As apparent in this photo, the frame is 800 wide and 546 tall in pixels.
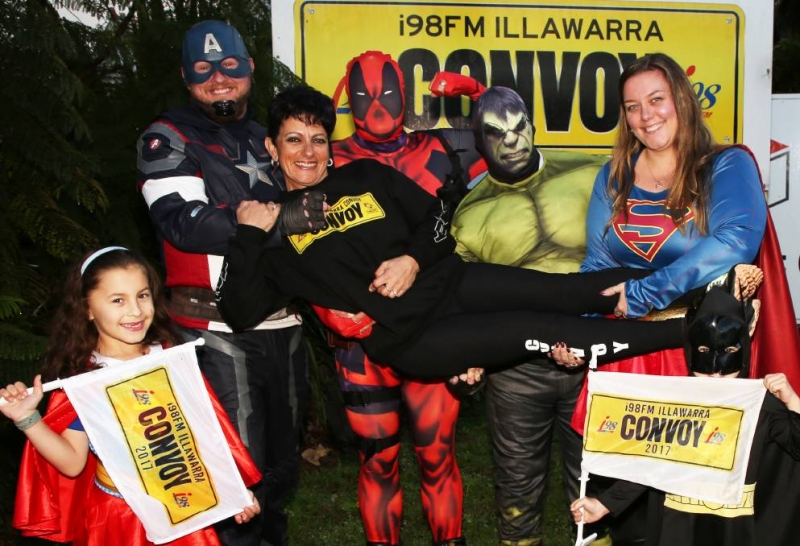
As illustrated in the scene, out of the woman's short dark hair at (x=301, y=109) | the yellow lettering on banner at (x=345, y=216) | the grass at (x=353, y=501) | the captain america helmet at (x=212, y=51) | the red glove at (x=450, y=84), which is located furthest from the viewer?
the grass at (x=353, y=501)

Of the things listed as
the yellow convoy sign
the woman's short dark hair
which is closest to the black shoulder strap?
the woman's short dark hair

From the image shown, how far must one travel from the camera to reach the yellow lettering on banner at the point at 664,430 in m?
3.07

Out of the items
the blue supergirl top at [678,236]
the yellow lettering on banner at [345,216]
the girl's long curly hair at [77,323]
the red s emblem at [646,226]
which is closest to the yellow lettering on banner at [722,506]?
the blue supergirl top at [678,236]

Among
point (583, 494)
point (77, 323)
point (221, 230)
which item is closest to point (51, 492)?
point (77, 323)

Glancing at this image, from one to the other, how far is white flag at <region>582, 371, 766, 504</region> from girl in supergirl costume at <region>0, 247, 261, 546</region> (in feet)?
4.12

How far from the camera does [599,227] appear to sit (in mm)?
3541

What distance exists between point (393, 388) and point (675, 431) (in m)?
1.24

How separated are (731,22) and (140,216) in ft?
12.4

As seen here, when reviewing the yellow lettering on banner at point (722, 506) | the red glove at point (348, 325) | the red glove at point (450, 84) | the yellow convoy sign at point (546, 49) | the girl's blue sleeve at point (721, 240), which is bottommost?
the yellow lettering on banner at point (722, 506)

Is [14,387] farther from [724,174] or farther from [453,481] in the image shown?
[724,174]

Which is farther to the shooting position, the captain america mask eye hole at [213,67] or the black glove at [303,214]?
the captain america mask eye hole at [213,67]

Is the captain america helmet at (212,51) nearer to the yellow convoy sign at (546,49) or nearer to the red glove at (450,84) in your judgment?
the red glove at (450,84)

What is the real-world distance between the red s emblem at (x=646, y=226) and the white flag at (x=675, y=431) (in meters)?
0.53

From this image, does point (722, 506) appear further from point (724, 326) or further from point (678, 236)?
point (678, 236)
